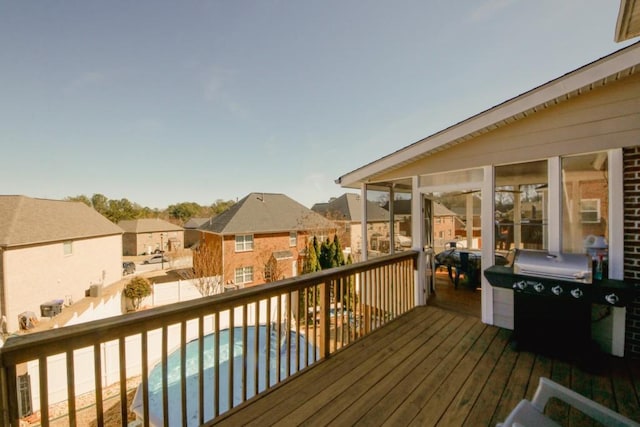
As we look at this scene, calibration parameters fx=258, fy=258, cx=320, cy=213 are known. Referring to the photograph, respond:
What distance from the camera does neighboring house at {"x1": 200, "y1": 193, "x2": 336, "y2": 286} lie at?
Answer: 54.7 feet

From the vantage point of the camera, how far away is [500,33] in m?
5.51

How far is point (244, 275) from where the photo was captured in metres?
17.2

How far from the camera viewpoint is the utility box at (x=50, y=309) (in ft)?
44.0

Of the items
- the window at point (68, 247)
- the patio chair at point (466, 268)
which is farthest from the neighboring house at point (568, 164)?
the window at point (68, 247)

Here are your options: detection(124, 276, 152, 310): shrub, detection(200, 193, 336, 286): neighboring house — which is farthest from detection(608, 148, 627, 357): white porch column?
detection(124, 276, 152, 310): shrub

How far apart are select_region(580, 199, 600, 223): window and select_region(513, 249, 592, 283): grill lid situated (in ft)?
2.27

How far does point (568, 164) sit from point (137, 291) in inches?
676

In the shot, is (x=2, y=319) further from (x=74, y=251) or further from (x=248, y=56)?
(x=248, y=56)

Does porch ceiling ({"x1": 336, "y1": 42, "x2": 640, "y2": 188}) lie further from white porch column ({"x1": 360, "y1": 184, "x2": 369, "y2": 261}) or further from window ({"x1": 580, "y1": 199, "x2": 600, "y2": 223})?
window ({"x1": 580, "y1": 199, "x2": 600, "y2": 223})

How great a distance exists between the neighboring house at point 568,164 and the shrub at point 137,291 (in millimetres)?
15521

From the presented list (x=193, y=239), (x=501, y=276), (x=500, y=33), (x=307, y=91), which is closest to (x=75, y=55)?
(x=307, y=91)

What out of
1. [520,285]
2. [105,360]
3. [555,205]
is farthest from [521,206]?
[105,360]

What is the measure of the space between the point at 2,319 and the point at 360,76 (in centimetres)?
1895

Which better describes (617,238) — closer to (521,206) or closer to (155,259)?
(521,206)
